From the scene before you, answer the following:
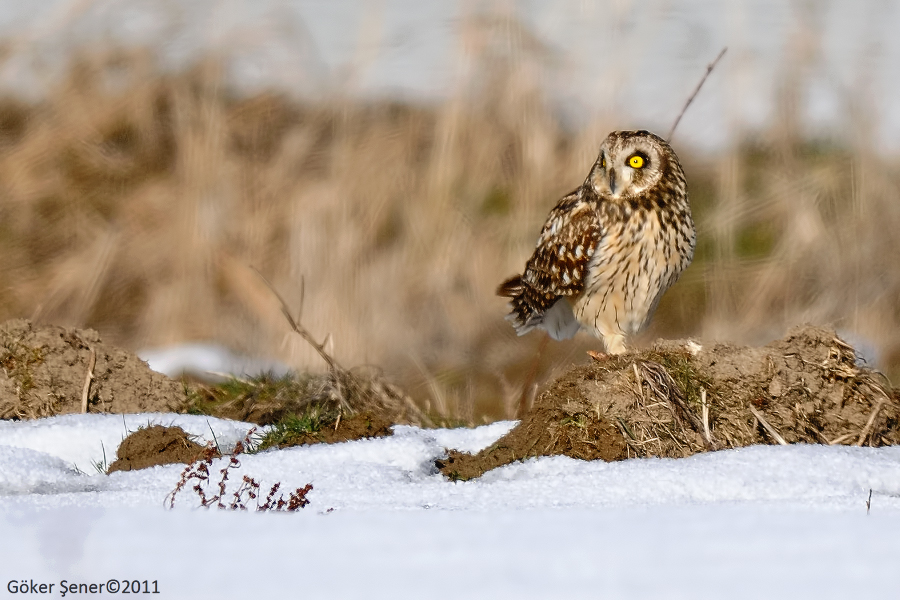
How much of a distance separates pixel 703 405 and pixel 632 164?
4.03ft

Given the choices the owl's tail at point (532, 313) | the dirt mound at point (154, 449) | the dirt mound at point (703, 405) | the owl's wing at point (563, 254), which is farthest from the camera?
the owl's tail at point (532, 313)

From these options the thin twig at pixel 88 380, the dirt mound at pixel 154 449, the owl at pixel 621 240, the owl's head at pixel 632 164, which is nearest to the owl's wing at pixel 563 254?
the owl at pixel 621 240

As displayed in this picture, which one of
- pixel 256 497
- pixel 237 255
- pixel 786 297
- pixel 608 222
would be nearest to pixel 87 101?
pixel 237 255

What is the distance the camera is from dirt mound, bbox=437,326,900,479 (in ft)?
12.4

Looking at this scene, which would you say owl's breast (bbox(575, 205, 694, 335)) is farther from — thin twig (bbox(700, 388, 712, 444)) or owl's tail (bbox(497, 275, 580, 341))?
thin twig (bbox(700, 388, 712, 444))

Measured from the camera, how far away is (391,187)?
249 inches

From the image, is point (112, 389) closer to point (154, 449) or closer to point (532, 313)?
point (154, 449)

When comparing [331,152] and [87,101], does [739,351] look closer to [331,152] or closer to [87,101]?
[331,152]

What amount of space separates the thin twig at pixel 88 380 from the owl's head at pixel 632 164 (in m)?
2.11

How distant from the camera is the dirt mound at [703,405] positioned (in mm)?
3766

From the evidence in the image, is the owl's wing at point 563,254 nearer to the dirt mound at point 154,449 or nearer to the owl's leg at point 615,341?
the owl's leg at point 615,341

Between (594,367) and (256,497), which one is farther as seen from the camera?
(594,367)

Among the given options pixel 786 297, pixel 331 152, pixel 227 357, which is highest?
pixel 331 152

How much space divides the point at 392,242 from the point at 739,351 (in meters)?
2.69
